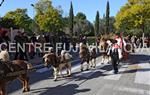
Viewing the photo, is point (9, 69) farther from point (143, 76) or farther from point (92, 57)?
point (92, 57)

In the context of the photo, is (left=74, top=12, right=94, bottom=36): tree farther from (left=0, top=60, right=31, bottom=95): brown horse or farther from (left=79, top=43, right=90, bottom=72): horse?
(left=0, top=60, right=31, bottom=95): brown horse

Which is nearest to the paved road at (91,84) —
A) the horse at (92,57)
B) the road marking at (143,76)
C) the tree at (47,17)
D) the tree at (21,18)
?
the road marking at (143,76)

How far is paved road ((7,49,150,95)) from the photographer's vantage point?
45.3 feet

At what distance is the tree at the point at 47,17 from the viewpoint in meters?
75.0

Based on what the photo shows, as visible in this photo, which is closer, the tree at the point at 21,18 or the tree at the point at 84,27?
the tree at the point at 21,18

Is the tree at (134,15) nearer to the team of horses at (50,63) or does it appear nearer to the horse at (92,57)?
the team of horses at (50,63)

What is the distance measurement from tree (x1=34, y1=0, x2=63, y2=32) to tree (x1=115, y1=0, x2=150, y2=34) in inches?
463

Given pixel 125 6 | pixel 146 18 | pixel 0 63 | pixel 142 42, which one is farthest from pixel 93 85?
pixel 125 6

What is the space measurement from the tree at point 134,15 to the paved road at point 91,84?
51133mm

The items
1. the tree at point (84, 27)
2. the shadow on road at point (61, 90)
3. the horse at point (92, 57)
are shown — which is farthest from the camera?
the tree at point (84, 27)

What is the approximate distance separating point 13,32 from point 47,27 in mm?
48903

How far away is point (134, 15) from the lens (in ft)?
235

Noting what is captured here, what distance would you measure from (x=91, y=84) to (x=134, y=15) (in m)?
57.4

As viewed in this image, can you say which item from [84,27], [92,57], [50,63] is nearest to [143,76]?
[92,57]
